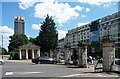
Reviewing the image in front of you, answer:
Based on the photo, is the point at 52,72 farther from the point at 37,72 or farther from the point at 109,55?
the point at 109,55

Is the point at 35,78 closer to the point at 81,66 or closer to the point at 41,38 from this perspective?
the point at 81,66

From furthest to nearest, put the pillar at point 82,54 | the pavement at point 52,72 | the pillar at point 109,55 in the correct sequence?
the pillar at point 82,54 → the pillar at point 109,55 → the pavement at point 52,72

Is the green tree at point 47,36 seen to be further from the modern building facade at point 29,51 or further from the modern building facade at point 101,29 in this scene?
the modern building facade at point 101,29

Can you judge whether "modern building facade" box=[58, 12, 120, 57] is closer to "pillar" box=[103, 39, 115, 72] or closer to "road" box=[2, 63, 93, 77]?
"road" box=[2, 63, 93, 77]

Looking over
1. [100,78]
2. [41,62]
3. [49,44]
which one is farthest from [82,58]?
[49,44]

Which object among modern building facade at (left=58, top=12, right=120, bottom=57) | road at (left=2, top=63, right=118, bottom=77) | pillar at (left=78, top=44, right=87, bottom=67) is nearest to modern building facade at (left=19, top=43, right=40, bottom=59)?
modern building facade at (left=58, top=12, right=120, bottom=57)

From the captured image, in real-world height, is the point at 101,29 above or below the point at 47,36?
above

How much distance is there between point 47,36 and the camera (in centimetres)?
5603

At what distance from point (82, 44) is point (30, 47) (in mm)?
29210

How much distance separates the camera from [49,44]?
2201 inches

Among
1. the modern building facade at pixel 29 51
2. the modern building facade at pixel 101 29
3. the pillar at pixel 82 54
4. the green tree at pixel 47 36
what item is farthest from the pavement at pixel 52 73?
the modern building facade at pixel 101 29

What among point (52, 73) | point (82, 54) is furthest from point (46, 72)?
point (82, 54)

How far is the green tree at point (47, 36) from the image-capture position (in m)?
55.6

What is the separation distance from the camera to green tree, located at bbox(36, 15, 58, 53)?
55625 mm
